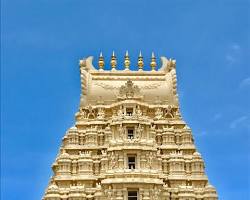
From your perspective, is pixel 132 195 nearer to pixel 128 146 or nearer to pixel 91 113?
pixel 128 146

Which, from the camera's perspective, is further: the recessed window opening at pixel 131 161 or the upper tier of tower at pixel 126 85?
the upper tier of tower at pixel 126 85

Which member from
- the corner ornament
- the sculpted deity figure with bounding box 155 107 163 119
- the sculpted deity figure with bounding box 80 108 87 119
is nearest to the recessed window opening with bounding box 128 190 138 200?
the sculpted deity figure with bounding box 155 107 163 119

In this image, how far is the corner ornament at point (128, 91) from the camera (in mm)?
49531

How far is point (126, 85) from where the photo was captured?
49906 millimetres

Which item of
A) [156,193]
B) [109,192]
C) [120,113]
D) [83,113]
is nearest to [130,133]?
[120,113]

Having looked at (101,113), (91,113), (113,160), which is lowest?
(113,160)

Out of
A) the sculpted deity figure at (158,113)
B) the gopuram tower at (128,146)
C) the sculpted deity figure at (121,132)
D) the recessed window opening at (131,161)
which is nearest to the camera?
the gopuram tower at (128,146)

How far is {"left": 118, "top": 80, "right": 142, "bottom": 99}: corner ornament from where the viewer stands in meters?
49.5

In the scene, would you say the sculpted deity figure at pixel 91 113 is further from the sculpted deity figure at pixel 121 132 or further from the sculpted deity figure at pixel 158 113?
the sculpted deity figure at pixel 158 113

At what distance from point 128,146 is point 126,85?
6.84 meters

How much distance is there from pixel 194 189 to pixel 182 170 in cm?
187

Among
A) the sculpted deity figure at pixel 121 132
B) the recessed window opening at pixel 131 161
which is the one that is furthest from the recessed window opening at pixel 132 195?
the sculpted deity figure at pixel 121 132

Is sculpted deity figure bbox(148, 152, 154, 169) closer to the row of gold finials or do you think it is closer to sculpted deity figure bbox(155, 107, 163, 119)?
sculpted deity figure bbox(155, 107, 163, 119)

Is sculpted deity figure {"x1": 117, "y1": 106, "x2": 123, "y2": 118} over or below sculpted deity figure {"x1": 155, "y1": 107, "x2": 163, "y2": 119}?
below
